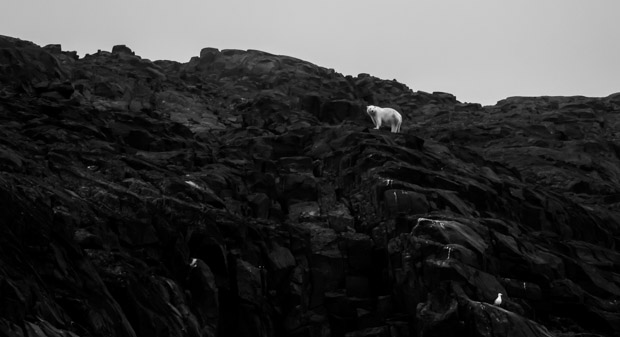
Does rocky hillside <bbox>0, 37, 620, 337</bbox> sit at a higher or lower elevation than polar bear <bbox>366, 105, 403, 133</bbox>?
lower

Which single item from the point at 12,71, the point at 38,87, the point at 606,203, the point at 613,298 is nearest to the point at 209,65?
the point at 12,71

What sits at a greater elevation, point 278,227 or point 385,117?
point 385,117

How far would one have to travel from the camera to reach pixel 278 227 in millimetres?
32812

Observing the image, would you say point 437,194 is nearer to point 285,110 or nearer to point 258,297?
A: point 258,297

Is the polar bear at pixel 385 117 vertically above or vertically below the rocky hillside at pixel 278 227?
above

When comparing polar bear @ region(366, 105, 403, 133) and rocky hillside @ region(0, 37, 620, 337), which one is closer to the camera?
rocky hillside @ region(0, 37, 620, 337)

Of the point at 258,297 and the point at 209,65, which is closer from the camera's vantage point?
the point at 258,297

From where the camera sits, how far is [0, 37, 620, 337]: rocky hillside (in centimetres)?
2273

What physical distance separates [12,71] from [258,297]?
29767mm

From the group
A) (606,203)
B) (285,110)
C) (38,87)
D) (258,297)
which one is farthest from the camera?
(285,110)

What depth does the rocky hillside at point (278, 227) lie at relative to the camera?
2273cm

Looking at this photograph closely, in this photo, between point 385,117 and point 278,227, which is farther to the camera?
point 385,117

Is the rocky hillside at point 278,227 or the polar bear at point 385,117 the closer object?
the rocky hillside at point 278,227

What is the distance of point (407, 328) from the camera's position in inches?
1165
